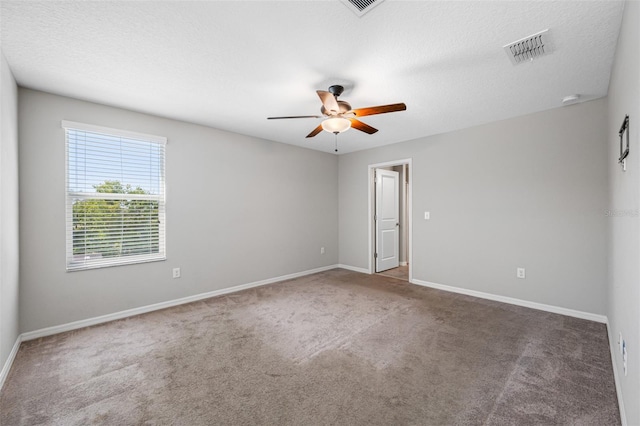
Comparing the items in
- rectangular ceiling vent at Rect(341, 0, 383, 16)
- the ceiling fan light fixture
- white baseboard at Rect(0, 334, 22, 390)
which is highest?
rectangular ceiling vent at Rect(341, 0, 383, 16)

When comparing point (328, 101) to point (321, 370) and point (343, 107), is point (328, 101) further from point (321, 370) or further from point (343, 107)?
point (321, 370)

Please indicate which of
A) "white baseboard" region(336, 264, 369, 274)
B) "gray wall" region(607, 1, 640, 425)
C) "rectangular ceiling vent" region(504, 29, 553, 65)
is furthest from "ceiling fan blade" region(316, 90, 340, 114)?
"white baseboard" region(336, 264, 369, 274)

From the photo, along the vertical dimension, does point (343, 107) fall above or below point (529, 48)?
below

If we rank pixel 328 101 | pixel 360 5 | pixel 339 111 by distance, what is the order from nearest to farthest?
pixel 360 5 → pixel 328 101 → pixel 339 111

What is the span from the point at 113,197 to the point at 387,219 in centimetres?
459

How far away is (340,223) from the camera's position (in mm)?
6012

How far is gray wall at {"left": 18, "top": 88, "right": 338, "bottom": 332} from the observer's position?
282 centimetres

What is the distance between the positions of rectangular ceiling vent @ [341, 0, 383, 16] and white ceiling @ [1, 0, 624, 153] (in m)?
0.04

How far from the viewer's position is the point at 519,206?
3646mm

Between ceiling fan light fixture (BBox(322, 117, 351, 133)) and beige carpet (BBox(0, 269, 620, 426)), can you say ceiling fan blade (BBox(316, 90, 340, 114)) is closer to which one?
ceiling fan light fixture (BBox(322, 117, 351, 133))

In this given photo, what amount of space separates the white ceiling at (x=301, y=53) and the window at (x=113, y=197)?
1.45 feet

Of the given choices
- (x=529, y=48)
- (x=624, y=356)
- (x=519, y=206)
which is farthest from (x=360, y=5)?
(x=519, y=206)

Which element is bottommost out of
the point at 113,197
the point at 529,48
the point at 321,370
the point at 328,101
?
the point at 321,370

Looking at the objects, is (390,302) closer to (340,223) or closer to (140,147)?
(340,223)
